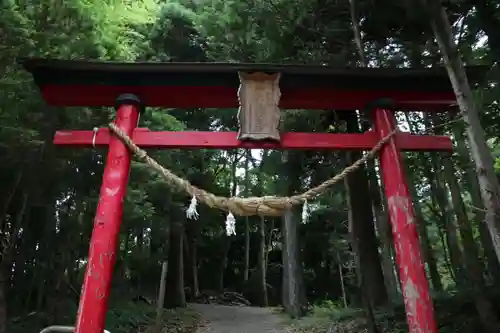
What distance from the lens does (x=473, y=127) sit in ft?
12.1

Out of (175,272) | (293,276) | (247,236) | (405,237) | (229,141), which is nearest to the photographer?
(405,237)

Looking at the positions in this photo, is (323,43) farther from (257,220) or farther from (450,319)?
(257,220)

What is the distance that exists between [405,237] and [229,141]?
6.28ft

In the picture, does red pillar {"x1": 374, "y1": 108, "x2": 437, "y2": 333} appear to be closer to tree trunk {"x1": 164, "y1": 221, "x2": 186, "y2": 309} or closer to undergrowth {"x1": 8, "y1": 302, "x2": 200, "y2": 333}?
undergrowth {"x1": 8, "y1": 302, "x2": 200, "y2": 333}

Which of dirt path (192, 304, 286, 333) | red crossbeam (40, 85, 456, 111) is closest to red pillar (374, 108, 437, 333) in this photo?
red crossbeam (40, 85, 456, 111)

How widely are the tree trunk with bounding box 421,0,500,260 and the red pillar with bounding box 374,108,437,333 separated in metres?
0.67

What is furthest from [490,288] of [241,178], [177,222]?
[241,178]

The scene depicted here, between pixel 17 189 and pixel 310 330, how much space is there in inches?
251

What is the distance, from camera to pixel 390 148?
432cm

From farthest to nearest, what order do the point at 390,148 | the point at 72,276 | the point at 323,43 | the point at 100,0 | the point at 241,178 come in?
the point at 241,178
the point at 72,276
the point at 323,43
the point at 100,0
the point at 390,148

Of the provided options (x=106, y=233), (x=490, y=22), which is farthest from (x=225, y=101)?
(x=490, y=22)

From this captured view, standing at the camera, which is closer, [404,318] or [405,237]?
[405,237]

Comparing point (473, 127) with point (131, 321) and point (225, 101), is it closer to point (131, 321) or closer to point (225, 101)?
point (225, 101)

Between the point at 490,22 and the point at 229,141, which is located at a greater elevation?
the point at 490,22
